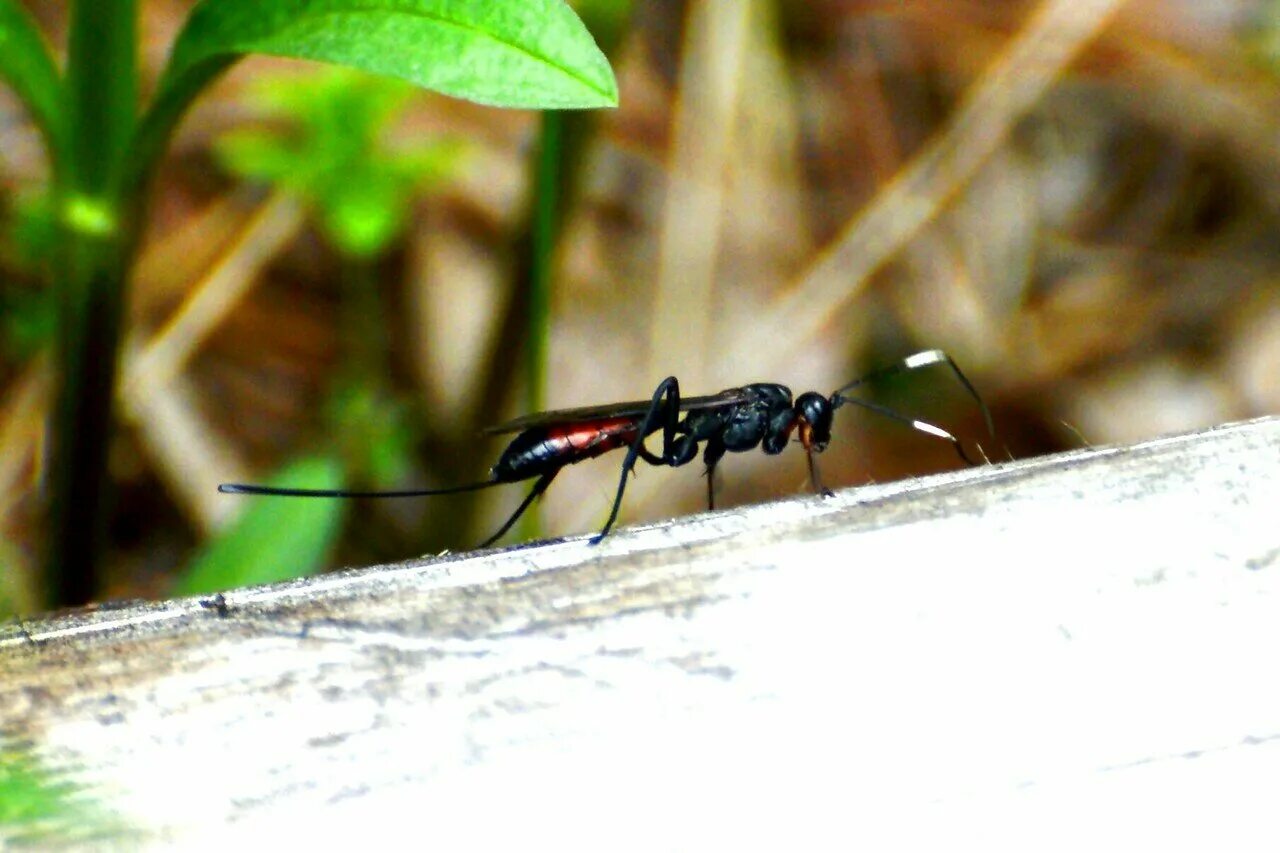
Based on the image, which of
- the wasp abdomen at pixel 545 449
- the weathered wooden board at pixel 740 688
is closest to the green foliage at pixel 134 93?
the wasp abdomen at pixel 545 449

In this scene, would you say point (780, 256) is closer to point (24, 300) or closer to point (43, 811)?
point (24, 300)

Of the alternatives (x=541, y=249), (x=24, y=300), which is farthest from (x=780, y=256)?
(x=24, y=300)

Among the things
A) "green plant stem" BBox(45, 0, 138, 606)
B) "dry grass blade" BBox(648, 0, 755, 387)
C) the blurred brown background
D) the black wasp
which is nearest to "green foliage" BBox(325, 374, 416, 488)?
the blurred brown background

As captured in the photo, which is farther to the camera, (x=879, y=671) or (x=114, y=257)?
(x=114, y=257)

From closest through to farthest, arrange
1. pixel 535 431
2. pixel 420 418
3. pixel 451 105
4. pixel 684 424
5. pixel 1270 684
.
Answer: pixel 1270 684, pixel 535 431, pixel 684 424, pixel 420 418, pixel 451 105

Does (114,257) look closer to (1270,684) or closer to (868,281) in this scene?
(1270,684)

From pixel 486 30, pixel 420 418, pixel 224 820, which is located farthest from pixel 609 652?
pixel 420 418

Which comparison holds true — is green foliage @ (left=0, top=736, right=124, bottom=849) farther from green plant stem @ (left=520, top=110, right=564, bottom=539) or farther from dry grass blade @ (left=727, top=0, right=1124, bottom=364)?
dry grass blade @ (left=727, top=0, right=1124, bottom=364)
